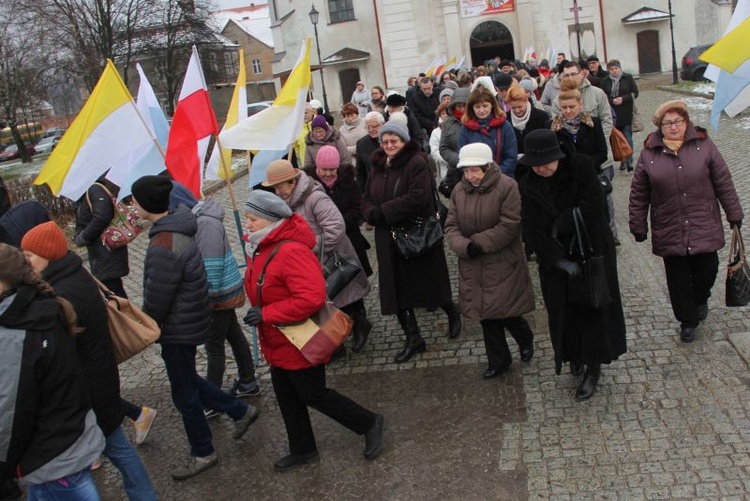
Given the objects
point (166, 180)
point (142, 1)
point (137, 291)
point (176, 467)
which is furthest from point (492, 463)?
point (142, 1)

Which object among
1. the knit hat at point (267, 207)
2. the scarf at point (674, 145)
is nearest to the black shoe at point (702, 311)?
the scarf at point (674, 145)

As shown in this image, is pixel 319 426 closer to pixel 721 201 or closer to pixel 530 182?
pixel 530 182

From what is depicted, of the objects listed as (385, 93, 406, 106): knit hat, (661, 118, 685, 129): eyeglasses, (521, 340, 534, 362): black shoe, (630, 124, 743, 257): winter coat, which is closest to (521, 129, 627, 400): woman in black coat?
(521, 340, 534, 362): black shoe

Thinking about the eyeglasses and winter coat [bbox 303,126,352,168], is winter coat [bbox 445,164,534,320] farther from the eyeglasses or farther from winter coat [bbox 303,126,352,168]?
winter coat [bbox 303,126,352,168]

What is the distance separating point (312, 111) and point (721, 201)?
697 centimetres

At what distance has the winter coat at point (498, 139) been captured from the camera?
6688 mm

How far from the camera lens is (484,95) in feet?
21.5

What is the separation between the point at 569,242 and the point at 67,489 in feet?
10.4

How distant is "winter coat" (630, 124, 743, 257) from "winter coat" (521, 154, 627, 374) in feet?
2.72

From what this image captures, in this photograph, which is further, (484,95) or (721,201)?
(484,95)

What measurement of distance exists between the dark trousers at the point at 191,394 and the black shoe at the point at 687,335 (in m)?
3.33

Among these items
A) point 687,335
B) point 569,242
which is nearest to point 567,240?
point 569,242

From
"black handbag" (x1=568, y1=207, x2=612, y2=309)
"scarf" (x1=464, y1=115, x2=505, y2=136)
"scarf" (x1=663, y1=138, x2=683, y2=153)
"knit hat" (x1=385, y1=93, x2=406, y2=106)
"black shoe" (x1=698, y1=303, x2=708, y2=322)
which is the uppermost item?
"knit hat" (x1=385, y1=93, x2=406, y2=106)

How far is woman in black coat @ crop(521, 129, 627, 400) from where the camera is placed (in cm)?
458
